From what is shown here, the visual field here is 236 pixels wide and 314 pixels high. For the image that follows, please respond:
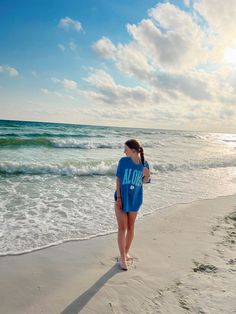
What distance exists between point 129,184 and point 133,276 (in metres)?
1.25

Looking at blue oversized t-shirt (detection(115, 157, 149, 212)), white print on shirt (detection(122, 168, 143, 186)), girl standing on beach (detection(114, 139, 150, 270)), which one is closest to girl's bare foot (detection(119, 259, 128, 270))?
girl standing on beach (detection(114, 139, 150, 270))

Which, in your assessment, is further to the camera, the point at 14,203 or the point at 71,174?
the point at 71,174

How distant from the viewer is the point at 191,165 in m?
15.5

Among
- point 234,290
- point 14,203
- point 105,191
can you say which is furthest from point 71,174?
point 234,290

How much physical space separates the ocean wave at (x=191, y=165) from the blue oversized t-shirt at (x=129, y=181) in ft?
32.2

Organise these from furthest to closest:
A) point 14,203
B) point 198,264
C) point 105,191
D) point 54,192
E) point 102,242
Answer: point 105,191
point 54,192
point 14,203
point 102,242
point 198,264

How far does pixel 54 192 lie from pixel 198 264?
529 centimetres

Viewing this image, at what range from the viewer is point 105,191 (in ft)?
29.3

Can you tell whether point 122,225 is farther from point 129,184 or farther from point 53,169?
point 53,169

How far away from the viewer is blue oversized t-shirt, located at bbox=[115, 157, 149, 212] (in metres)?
3.92

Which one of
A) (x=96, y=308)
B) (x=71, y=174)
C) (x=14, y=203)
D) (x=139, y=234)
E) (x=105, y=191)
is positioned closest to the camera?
(x=96, y=308)

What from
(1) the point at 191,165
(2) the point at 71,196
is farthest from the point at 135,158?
(1) the point at 191,165

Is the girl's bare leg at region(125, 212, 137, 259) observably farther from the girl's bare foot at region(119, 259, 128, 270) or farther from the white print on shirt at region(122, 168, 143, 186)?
the white print on shirt at region(122, 168, 143, 186)

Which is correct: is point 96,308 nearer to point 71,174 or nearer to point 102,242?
point 102,242
